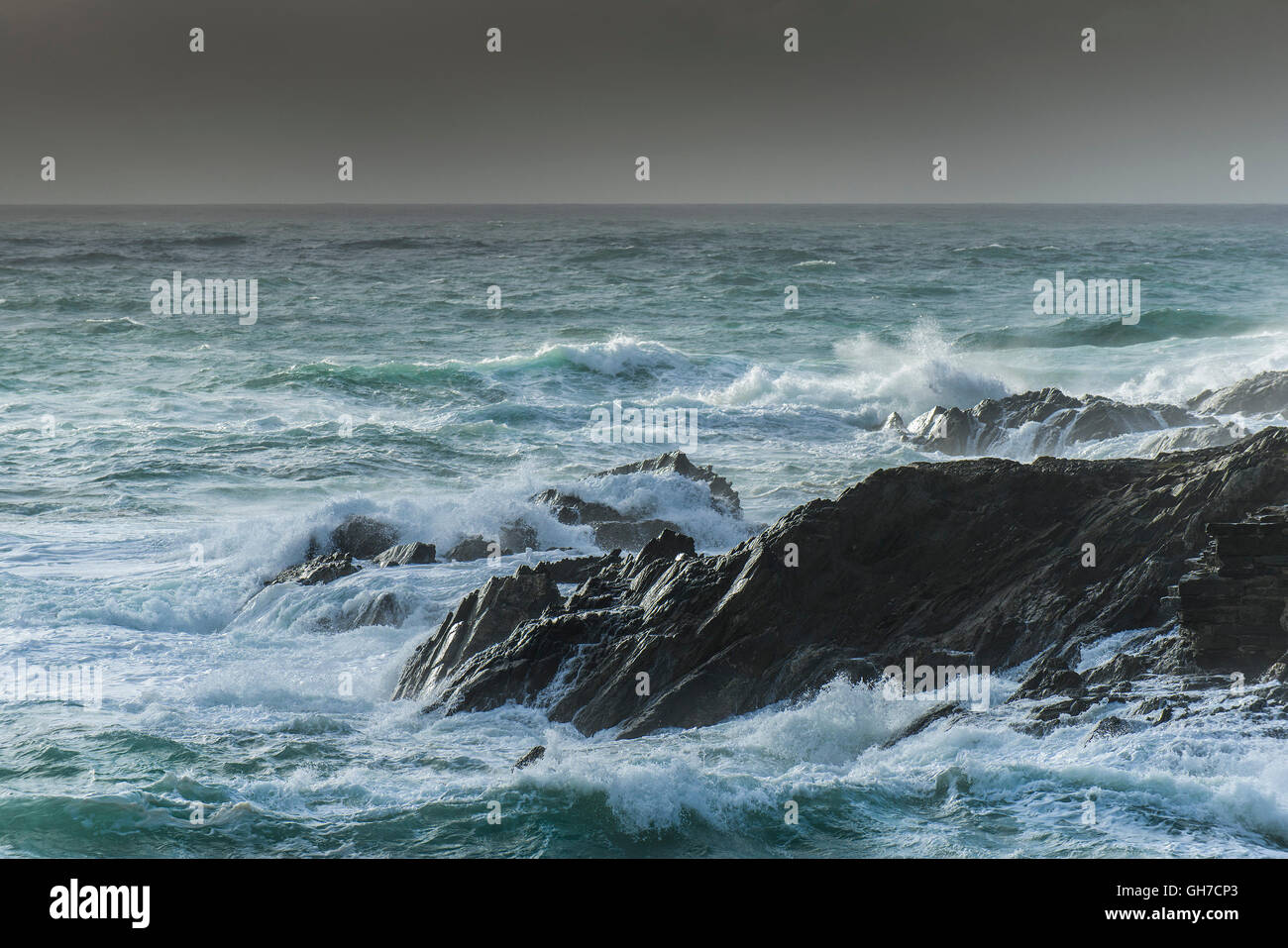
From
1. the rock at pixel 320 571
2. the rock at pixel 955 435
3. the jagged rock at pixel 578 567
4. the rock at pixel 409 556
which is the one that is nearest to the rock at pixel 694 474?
the rock at pixel 409 556

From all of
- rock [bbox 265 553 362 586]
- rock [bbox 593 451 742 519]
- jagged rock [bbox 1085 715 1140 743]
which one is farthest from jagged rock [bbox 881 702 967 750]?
rock [bbox 265 553 362 586]

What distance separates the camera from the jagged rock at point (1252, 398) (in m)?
21.0

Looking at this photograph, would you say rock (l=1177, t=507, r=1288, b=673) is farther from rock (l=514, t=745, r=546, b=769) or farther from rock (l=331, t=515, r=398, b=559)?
rock (l=331, t=515, r=398, b=559)

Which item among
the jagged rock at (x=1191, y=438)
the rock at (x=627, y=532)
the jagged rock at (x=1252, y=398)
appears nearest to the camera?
the rock at (x=627, y=532)

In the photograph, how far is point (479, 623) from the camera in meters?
11.6

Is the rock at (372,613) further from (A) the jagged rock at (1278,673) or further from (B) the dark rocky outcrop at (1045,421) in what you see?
(B) the dark rocky outcrop at (1045,421)

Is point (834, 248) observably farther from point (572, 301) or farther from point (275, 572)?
point (275, 572)

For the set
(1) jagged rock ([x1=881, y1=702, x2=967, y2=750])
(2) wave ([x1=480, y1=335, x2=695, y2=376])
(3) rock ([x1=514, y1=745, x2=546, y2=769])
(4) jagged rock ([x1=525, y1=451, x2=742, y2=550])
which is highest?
(2) wave ([x1=480, y1=335, x2=695, y2=376])

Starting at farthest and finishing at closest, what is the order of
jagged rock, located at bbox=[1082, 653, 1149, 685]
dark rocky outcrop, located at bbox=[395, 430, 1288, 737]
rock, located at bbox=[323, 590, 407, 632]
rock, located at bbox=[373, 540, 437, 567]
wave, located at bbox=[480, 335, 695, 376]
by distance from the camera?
wave, located at bbox=[480, 335, 695, 376], rock, located at bbox=[373, 540, 437, 567], rock, located at bbox=[323, 590, 407, 632], dark rocky outcrop, located at bbox=[395, 430, 1288, 737], jagged rock, located at bbox=[1082, 653, 1149, 685]

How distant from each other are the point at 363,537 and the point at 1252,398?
15.3m

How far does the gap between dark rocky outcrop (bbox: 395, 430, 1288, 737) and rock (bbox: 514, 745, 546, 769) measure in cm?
85

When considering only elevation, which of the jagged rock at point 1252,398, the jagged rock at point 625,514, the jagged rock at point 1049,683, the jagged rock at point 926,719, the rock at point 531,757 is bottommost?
the rock at point 531,757

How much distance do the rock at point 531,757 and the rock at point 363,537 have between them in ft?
21.6

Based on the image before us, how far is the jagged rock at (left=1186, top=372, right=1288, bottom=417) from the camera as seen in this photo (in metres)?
21.0
